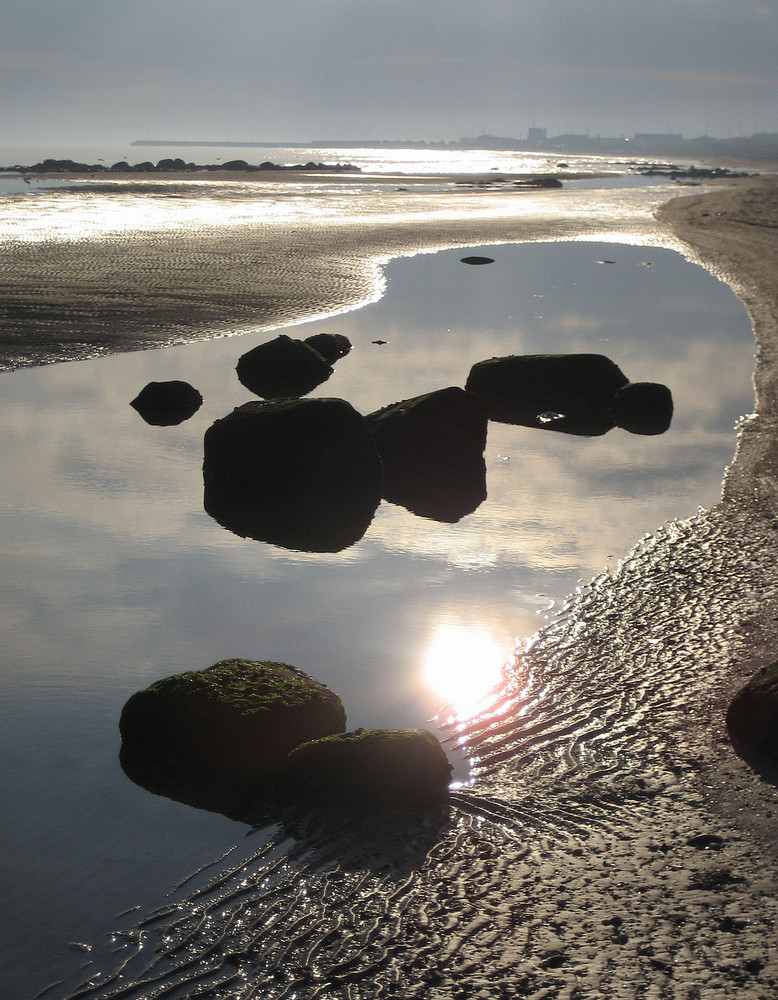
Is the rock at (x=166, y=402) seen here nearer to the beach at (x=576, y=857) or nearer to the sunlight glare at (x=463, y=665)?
the beach at (x=576, y=857)

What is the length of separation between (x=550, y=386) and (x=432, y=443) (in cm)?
406

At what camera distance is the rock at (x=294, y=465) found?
480 inches

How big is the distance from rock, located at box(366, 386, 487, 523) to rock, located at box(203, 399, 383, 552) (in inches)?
36.1

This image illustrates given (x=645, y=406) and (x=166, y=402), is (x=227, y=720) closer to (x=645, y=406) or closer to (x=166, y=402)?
(x=166, y=402)

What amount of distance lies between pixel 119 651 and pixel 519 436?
876 cm

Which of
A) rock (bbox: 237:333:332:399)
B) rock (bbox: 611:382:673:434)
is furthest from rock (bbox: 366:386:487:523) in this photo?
rock (bbox: 237:333:332:399)

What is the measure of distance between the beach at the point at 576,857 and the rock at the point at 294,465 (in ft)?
12.0

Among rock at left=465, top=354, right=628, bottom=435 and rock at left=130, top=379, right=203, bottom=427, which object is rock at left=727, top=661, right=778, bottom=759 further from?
rock at left=130, top=379, right=203, bottom=427

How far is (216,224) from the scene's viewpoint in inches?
1768

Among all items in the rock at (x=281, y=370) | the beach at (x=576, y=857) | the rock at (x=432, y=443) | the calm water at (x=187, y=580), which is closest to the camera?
the beach at (x=576, y=857)

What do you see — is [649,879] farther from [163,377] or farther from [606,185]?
[606,185]

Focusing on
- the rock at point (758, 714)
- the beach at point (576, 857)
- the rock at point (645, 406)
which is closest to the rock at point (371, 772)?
the beach at point (576, 857)

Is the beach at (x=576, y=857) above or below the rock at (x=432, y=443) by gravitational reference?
below

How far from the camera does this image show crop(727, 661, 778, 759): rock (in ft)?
22.0
